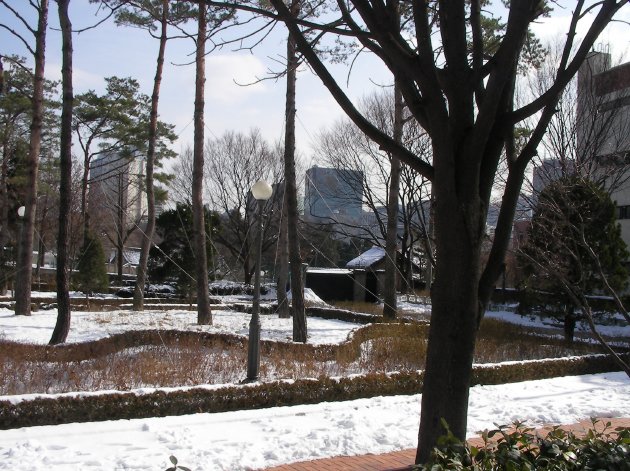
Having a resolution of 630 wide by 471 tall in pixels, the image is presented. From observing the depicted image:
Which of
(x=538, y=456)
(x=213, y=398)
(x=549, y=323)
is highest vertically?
(x=538, y=456)

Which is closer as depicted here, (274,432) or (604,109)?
(274,432)

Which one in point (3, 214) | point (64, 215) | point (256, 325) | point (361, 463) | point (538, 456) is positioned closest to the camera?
point (538, 456)

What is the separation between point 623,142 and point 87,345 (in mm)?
13853

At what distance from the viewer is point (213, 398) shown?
602cm

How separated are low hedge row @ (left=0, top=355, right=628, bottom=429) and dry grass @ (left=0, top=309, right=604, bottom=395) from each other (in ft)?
3.03

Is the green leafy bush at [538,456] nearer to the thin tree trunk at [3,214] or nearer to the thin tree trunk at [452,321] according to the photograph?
the thin tree trunk at [452,321]

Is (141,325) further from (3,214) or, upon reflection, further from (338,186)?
(3,214)

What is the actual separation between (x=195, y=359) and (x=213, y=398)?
208cm

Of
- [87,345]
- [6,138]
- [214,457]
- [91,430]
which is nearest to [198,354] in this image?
[87,345]

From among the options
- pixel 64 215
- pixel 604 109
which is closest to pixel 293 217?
pixel 64 215

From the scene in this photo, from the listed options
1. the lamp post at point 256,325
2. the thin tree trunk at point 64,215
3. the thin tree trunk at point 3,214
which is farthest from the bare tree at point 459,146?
the thin tree trunk at point 3,214

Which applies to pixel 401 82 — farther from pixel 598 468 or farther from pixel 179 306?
pixel 179 306

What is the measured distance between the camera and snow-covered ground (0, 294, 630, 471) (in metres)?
4.39

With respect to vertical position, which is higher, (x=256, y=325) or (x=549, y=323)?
(x=256, y=325)
